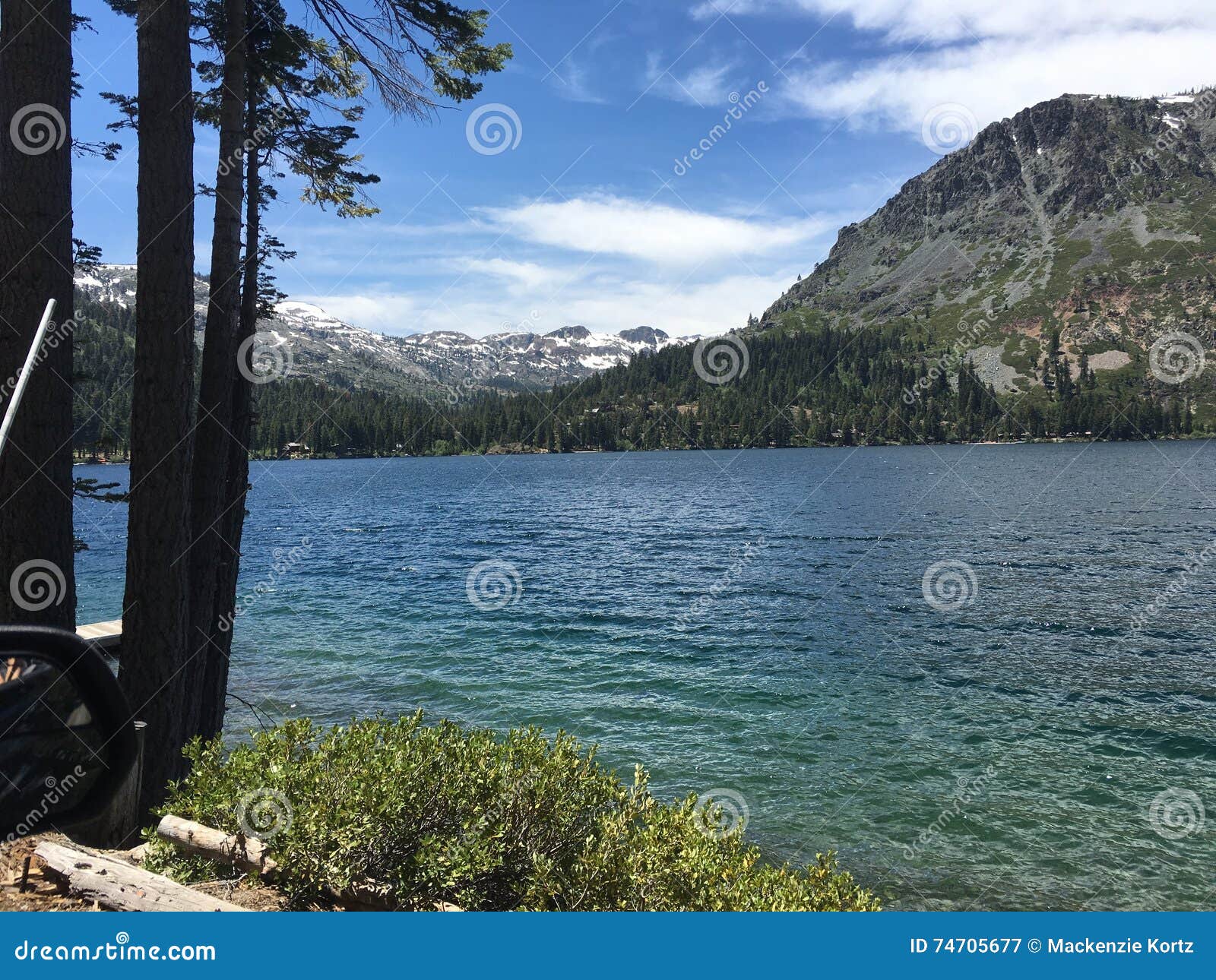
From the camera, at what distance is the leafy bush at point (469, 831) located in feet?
18.7

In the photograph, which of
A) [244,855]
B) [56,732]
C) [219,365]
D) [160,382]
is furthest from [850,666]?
[56,732]

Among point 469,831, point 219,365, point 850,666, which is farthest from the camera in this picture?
point 850,666

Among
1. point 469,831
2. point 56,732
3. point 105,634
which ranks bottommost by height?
point 105,634

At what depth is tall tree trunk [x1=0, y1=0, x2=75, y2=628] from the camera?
22.8 ft

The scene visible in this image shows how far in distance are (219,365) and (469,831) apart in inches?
291

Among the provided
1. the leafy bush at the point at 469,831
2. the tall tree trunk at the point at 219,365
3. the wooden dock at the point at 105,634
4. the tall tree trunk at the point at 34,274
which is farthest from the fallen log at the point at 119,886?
the wooden dock at the point at 105,634

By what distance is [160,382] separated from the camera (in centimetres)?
783

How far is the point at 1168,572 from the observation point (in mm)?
35156

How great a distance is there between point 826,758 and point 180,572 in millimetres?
13306

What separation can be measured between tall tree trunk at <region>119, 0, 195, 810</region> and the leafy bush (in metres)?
1.87

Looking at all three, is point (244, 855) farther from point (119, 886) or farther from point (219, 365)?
point (219, 365)

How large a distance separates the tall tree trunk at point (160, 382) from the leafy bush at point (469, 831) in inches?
73.8

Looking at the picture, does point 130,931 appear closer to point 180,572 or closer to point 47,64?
point 180,572

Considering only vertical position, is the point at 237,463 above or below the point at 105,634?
above
